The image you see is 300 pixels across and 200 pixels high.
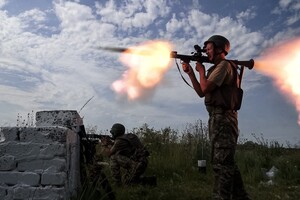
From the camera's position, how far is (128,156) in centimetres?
779

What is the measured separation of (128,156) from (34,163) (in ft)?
12.1

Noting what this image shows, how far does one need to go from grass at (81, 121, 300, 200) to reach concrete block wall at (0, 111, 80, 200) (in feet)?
1.73

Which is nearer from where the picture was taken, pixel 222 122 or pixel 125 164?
pixel 222 122

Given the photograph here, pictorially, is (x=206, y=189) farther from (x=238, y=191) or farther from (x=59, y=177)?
(x=59, y=177)

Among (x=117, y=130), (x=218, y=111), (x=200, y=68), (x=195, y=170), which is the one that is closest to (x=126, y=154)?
(x=117, y=130)

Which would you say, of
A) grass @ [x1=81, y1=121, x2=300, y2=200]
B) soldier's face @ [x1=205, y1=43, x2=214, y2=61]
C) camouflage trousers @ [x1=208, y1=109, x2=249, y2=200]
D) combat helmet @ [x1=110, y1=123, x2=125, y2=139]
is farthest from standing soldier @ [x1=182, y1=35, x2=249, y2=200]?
combat helmet @ [x1=110, y1=123, x2=125, y2=139]

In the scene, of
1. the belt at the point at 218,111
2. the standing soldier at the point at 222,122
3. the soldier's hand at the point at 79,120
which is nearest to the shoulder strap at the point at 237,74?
the standing soldier at the point at 222,122

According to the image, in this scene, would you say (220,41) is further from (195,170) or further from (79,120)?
(195,170)

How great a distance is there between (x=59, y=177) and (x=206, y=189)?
12.5 ft

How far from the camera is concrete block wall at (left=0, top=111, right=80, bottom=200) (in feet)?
13.6

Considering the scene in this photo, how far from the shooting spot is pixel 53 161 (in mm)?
4227

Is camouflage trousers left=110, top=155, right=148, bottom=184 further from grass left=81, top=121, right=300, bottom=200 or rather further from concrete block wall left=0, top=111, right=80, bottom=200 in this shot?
concrete block wall left=0, top=111, right=80, bottom=200

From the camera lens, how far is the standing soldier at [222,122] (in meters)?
4.48

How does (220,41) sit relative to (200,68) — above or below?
above
